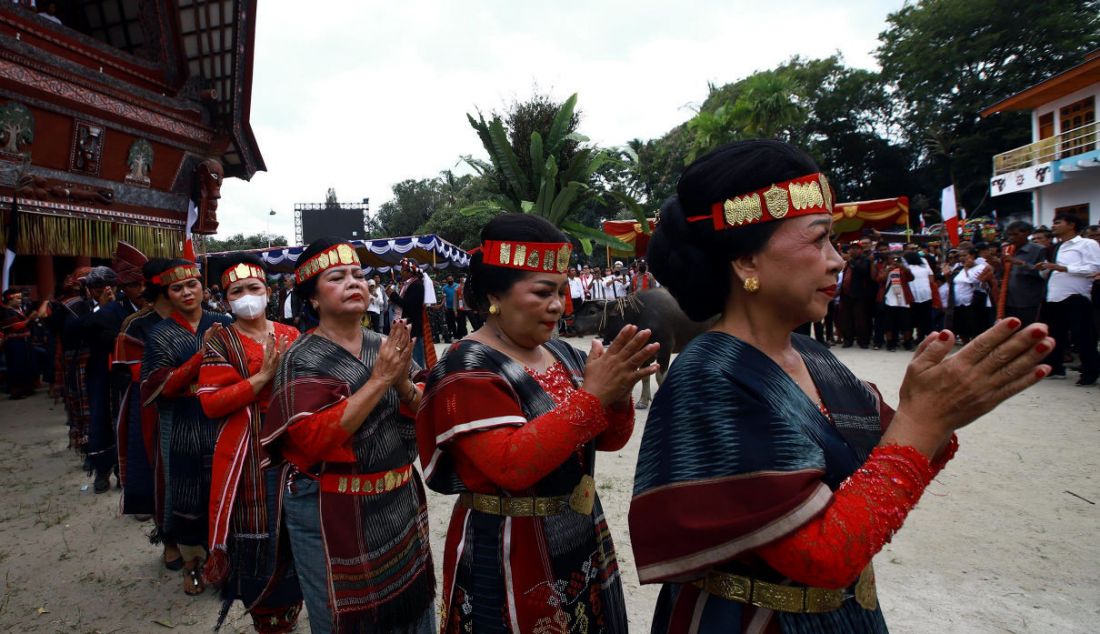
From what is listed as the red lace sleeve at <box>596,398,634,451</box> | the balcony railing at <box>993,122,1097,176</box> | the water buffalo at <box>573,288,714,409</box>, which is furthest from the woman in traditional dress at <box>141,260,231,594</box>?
the balcony railing at <box>993,122,1097,176</box>

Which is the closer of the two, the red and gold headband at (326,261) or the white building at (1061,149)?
the red and gold headband at (326,261)

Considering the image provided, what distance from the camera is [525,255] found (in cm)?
194

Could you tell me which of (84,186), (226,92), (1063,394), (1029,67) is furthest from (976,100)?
(84,186)

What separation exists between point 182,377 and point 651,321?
17.1ft

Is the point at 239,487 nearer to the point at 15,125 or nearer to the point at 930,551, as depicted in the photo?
the point at 930,551

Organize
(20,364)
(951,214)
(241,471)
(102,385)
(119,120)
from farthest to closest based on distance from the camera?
(20,364), (951,214), (119,120), (102,385), (241,471)

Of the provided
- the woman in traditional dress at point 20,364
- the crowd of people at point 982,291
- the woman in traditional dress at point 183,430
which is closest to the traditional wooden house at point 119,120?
the woman in traditional dress at point 20,364

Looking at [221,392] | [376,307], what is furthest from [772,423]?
[376,307]

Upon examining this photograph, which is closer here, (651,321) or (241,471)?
(241,471)

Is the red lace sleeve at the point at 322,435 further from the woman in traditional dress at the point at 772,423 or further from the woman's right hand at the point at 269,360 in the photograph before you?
the woman in traditional dress at the point at 772,423

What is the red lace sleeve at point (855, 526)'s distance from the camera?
102 cm

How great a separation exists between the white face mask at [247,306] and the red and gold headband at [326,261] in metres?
0.73

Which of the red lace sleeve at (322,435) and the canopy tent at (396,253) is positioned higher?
the canopy tent at (396,253)

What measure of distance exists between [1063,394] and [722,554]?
8192 millimetres
